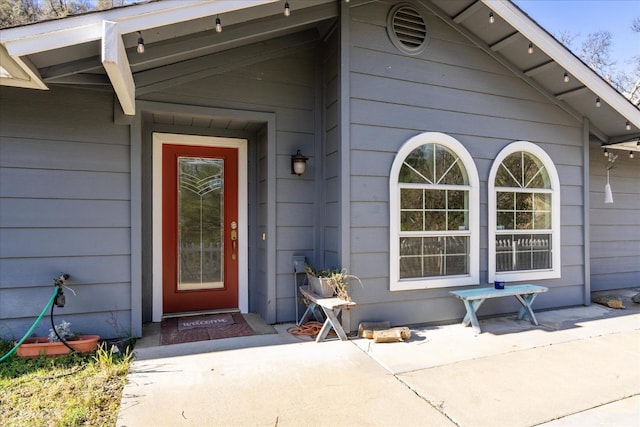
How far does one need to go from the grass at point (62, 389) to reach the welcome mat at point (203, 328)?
568 mm

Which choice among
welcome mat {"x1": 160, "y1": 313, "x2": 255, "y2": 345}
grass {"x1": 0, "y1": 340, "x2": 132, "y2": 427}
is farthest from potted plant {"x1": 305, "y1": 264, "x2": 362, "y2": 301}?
grass {"x1": 0, "y1": 340, "x2": 132, "y2": 427}

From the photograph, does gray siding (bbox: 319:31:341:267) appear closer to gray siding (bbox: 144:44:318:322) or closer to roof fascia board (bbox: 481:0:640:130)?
gray siding (bbox: 144:44:318:322)

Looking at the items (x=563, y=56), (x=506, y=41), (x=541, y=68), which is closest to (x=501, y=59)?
(x=506, y=41)

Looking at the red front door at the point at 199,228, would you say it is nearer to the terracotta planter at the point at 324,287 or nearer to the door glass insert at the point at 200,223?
the door glass insert at the point at 200,223

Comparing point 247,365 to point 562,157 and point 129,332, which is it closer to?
point 129,332

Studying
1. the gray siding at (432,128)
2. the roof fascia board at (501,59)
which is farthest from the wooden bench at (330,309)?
the roof fascia board at (501,59)

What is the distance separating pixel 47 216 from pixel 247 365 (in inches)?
84.4

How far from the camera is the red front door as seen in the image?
421 cm

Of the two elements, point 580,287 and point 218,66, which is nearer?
point 218,66

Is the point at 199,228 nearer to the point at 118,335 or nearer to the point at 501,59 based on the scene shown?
the point at 118,335

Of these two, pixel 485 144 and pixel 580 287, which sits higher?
pixel 485 144

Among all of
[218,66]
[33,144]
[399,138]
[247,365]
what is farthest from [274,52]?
[247,365]

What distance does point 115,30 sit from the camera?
2.53 metres

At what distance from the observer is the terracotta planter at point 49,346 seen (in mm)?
3020
